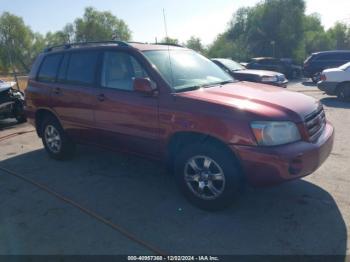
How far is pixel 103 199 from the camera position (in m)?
4.42

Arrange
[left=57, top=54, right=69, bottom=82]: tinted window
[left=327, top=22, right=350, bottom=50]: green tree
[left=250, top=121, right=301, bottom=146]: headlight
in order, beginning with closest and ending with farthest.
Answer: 1. [left=250, top=121, right=301, bottom=146]: headlight
2. [left=57, top=54, right=69, bottom=82]: tinted window
3. [left=327, top=22, right=350, bottom=50]: green tree

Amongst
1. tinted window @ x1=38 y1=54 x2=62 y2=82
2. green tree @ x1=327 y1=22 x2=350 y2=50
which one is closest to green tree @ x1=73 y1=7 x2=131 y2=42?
green tree @ x1=327 y1=22 x2=350 y2=50

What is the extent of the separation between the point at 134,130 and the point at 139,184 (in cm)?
84

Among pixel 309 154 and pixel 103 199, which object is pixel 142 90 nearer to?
pixel 103 199

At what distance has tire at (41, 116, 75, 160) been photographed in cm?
580

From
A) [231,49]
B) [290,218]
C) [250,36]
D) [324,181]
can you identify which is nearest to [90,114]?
[290,218]

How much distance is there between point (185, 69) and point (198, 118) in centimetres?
106

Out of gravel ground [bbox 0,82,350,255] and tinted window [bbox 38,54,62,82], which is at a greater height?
tinted window [bbox 38,54,62,82]

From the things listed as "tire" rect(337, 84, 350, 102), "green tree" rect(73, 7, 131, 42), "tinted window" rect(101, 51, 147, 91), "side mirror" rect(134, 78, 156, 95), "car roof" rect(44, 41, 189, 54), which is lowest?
"tire" rect(337, 84, 350, 102)

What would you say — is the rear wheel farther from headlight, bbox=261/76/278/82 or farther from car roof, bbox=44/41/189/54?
car roof, bbox=44/41/189/54

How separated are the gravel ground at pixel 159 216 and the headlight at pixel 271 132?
0.88 m

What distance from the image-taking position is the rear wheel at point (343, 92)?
11.3m

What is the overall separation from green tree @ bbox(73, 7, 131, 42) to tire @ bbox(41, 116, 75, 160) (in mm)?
69219

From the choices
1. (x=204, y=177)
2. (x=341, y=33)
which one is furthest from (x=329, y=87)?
(x=341, y=33)
